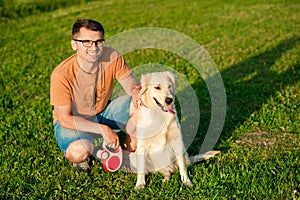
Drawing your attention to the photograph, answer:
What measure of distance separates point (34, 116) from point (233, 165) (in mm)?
3405

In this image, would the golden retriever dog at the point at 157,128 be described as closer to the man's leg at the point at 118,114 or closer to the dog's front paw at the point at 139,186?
the dog's front paw at the point at 139,186

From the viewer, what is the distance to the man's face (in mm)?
4480

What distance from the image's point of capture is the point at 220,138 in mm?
5527

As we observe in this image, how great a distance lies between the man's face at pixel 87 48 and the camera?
4.48 meters

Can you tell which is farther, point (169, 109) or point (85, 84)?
point (85, 84)

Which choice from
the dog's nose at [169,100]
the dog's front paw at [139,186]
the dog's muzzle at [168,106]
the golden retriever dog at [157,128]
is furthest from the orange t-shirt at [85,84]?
the dog's front paw at [139,186]

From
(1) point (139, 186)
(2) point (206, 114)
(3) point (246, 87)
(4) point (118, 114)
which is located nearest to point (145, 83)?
(4) point (118, 114)

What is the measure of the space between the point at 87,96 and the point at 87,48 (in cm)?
64

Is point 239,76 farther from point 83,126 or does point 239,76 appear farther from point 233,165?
point 83,126

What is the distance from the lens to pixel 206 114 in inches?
256

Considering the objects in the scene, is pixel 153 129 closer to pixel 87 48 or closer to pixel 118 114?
pixel 118 114


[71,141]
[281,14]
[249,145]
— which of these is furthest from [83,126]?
[281,14]

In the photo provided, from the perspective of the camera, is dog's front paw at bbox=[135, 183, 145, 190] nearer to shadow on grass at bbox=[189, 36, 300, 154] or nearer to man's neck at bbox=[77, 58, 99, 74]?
shadow on grass at bbox=[189, 36, 300, 154]

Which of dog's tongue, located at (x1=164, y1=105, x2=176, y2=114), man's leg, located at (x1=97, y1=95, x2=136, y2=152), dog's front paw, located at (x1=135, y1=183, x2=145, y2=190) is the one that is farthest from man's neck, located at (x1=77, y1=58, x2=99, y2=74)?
dog's front paw, located at (x1=135, y1=183, x2=145, y2=190)
